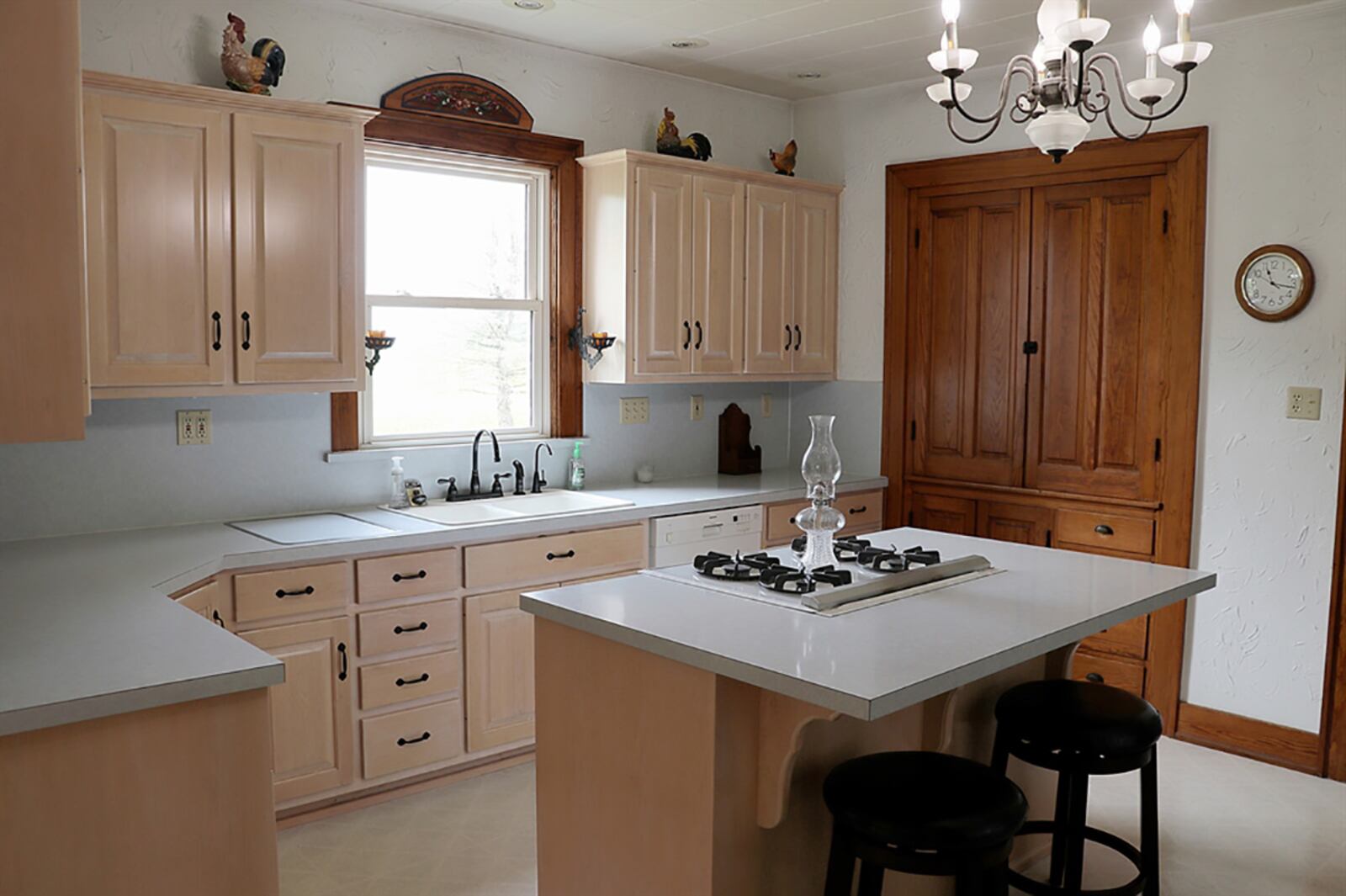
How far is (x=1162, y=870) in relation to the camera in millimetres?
3105

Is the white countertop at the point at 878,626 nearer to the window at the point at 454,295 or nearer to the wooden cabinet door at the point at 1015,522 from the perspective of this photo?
the wooden cabinet door at the point at 1015,522

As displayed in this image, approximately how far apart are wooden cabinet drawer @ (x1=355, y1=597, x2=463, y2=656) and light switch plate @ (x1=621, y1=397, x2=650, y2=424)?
57.3 inches

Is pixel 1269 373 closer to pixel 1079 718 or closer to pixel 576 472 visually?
pixel 1079 718

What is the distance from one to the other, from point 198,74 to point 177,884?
2566mm

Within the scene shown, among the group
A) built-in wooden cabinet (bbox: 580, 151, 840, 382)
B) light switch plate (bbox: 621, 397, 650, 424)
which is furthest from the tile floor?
built-in wooden cabinet (bbox: 580, 151, 840, 382)

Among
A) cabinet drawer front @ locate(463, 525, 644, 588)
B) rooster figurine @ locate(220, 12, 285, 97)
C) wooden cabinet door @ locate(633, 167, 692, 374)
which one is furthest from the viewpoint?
wooden cabinet door @ locate(633, 167, 692, 374)

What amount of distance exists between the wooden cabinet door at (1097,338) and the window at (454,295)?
6.77 ft

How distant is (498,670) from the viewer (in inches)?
146

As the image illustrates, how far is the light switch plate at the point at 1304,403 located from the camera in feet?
12.4

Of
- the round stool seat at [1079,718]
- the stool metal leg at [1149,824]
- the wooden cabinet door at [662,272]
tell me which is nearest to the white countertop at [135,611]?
the wooden cabinet door at [662,272]

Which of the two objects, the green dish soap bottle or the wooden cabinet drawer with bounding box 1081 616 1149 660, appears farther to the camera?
the green dish soap bottle

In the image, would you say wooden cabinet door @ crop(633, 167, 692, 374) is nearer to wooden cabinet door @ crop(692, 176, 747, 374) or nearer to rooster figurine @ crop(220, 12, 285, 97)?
wooden cabinet door @ crop(692, 176, 747, 374)

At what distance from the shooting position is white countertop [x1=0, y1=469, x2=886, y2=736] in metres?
1.84

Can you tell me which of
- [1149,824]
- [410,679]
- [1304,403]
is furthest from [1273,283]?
[410,679]
